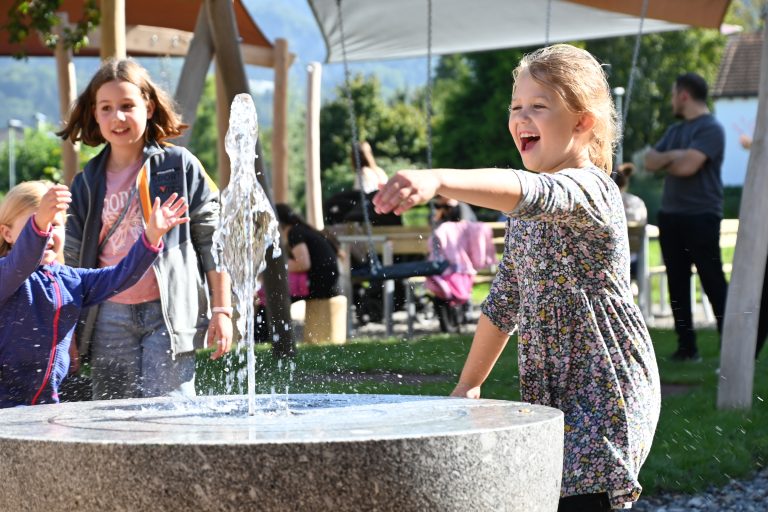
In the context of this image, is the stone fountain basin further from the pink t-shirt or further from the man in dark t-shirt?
the man in dark t-shirt

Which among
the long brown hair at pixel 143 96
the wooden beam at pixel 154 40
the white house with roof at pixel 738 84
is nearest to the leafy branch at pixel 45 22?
the wooden beam at pixel 154 40

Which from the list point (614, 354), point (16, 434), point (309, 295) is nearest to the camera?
point (16, 434)

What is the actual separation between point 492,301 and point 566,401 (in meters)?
0.41

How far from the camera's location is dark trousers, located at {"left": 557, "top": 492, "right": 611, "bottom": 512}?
3.10 meters

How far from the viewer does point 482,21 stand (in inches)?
549

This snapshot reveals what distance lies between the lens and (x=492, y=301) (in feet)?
11.4

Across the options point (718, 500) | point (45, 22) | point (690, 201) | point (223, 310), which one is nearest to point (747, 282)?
point (718, 500)

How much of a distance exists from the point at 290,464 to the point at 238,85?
605cm

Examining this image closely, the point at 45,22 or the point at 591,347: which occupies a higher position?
the point at 45,22

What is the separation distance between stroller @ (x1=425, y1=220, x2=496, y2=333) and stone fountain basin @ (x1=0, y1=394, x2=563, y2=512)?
8846mm

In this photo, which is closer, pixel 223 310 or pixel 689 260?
pixel 223 310

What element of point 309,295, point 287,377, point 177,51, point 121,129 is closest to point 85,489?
point 121,129

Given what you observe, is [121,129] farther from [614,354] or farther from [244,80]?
[244,80]

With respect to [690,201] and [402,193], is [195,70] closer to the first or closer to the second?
[690,201]
